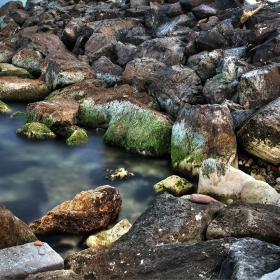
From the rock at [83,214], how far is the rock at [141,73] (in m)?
8.74

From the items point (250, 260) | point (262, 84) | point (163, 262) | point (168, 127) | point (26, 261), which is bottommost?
point (168, 127)

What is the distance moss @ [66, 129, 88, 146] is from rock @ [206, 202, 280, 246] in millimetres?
7767

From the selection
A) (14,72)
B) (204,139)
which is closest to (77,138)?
(204,139)

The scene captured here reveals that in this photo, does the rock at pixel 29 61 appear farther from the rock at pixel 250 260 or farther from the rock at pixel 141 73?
the rock at pixel 250 260

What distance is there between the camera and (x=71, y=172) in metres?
13.1

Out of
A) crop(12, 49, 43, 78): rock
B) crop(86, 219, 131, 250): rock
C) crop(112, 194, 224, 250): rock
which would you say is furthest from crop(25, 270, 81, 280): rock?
crop(12, 49, 43, 78): rock

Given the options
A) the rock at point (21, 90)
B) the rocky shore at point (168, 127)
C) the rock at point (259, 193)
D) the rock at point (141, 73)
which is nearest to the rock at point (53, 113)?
the rocky shore at point (168, 127)

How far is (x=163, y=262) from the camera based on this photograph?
6039 millimetres

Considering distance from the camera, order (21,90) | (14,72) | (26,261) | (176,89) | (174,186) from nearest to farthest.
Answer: (26,261) → (174,186) → (176,89) → (21,90) → (14,72)

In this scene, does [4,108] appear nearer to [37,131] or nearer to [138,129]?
[37,131]

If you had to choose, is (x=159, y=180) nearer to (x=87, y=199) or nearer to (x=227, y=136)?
(x=227, y=136)

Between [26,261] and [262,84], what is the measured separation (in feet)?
35.3

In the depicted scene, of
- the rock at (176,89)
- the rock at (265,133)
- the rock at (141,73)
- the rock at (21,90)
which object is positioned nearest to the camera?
the rock at (265,133)

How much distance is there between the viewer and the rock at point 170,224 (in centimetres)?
760
